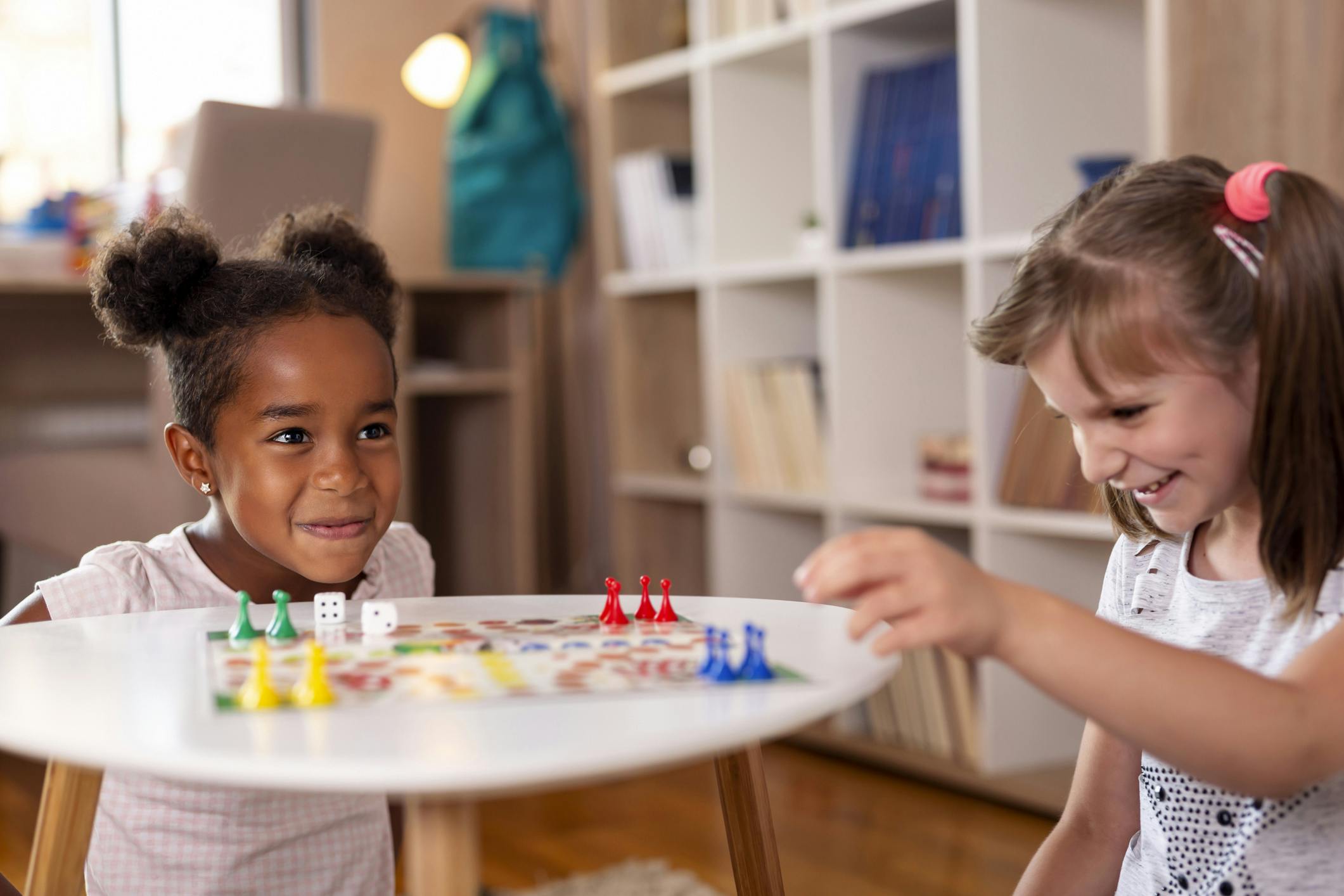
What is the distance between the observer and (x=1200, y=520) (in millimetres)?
835

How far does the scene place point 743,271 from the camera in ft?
8.13

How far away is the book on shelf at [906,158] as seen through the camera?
2178 mm

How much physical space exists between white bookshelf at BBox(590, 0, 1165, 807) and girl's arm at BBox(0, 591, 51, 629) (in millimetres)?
1345

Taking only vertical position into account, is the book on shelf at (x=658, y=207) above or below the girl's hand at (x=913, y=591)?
above

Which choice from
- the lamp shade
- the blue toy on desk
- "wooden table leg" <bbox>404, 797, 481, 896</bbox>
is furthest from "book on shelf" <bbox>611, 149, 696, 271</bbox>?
"wooden table leg" <bbox>404, 797, 481, 896</bbox>

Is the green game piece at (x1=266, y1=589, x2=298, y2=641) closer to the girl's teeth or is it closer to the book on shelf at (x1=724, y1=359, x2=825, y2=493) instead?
the girl's teeth

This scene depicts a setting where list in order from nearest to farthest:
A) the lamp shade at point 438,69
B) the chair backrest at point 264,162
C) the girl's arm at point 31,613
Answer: the girl's arm at point 31,613 < the chair backrest at point 264,162 < the lamp shade at point 438,69

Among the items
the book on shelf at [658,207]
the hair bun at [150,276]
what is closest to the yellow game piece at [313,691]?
Answer: the hair bun at [150,276]

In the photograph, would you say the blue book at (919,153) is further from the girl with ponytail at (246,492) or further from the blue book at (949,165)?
the girl with ponytail at (246,492)

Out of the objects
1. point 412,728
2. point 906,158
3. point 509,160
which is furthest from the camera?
point 509,160

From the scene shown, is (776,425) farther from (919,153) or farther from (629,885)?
(629,885)

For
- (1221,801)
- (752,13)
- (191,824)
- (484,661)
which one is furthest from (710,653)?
(752,13)

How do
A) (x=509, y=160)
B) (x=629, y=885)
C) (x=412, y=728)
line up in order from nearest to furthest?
(x=412, y=728)
(x=629, y=885)
(x=509, y=160)

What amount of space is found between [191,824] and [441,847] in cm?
55
